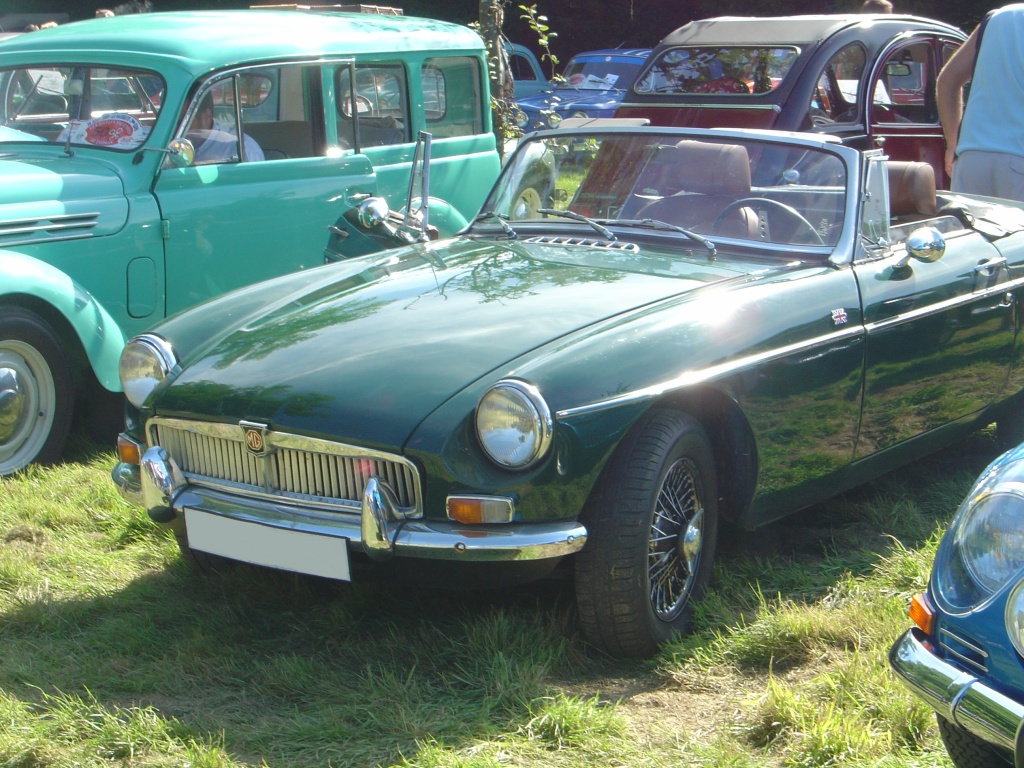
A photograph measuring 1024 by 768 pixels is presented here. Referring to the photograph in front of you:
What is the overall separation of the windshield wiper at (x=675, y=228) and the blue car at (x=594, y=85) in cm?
1146

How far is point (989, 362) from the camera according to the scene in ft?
14.8

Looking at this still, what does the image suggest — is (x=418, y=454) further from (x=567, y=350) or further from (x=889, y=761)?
(x=889, y=761)

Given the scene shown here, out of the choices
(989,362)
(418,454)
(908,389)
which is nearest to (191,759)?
(418,454)

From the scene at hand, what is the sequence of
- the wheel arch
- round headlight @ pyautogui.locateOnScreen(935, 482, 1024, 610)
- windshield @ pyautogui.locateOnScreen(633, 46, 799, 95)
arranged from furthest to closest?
windshield @ pyautogui.locateOnScreen(633, 46, 799, 95) → the wheel arch → round headlight @ pyautogui.locateOnScreen(935, 482, 1024, 610)

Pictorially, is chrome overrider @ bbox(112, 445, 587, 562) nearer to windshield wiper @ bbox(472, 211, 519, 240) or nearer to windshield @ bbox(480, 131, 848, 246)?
windshield @ bbox(480, 131, 848, 246)

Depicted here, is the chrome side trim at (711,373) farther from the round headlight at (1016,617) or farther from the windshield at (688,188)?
the round headlight at (1016,617)

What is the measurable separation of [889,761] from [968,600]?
517mm

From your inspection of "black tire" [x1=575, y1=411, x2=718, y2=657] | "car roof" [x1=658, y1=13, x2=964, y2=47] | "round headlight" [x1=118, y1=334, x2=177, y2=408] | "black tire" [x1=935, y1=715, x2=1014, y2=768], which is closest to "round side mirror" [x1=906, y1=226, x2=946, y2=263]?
"black tire" [x1=575, y1=411, x2=718, y2=657]

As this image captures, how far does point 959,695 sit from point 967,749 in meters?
0.26

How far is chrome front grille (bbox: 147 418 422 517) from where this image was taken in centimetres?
306

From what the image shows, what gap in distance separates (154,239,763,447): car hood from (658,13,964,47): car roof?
4839 mm

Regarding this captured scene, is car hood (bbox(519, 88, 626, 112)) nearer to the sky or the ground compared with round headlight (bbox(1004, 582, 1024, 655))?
nearer to the ground

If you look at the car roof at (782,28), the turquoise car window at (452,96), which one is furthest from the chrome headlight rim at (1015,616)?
the car roof at (782,28)

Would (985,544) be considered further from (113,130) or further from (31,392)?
(113,130)
